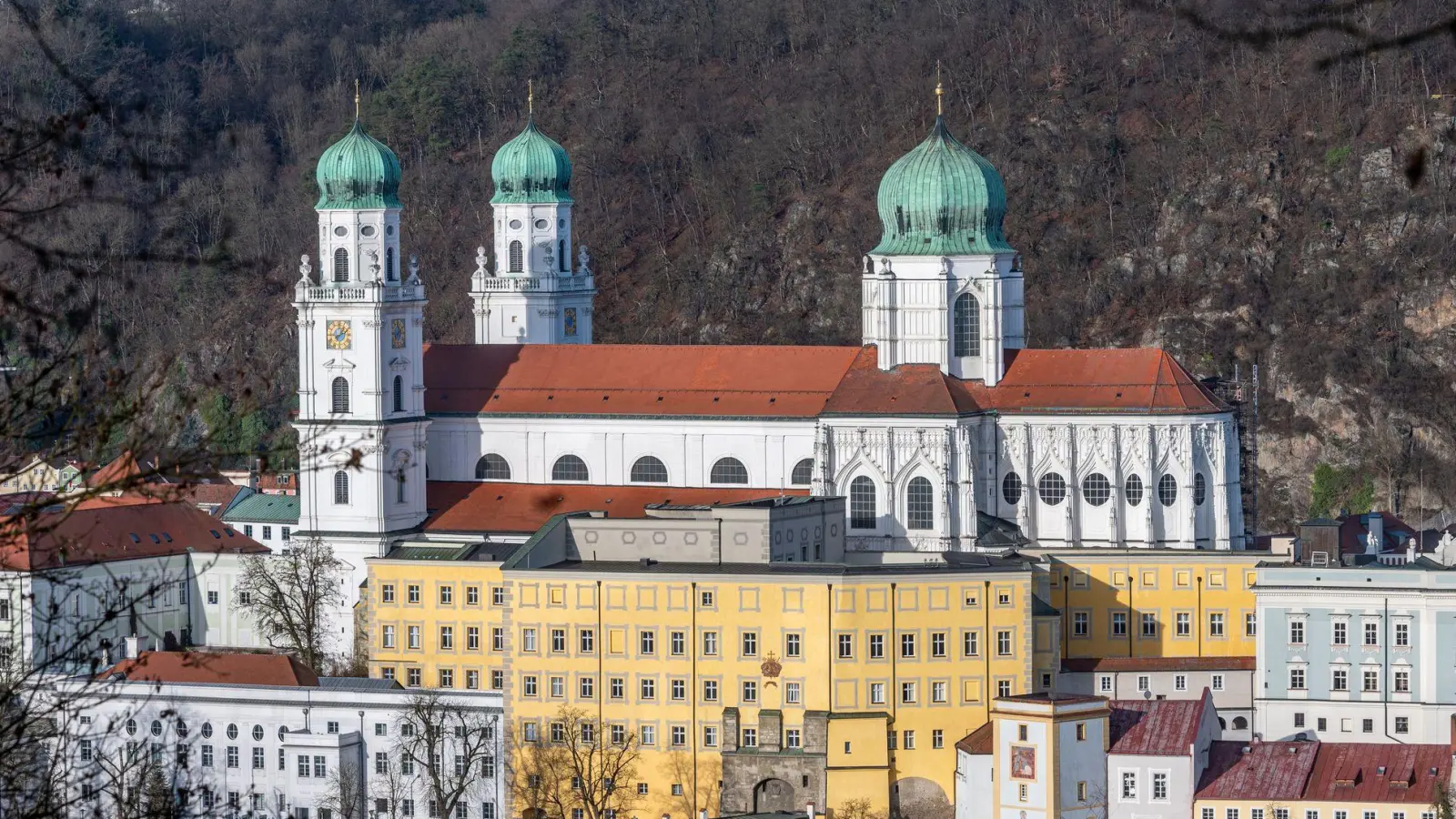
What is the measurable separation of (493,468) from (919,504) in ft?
39.2

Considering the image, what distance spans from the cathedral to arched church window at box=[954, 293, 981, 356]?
47 mm

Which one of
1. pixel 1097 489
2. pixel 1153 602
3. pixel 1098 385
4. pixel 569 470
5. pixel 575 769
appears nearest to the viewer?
pixel 575 769

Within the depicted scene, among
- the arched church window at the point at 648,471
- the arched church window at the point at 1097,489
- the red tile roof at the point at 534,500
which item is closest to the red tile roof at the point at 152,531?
the red tile roof at the point at 534,500

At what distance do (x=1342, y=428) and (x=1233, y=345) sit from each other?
244 inches

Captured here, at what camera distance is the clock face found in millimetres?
83812

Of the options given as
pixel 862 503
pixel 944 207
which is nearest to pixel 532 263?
pixel 944 207

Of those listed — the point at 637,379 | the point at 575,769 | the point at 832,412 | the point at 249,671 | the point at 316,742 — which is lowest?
the point at 575,769

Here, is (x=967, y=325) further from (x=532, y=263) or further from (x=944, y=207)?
(x=532, y=263)

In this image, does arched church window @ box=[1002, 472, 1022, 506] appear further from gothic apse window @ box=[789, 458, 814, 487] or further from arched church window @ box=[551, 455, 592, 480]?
arched church window @ box=[551, 455, 592, 480]

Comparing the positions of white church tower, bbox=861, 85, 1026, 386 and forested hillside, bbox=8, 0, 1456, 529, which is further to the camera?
forested hillside, bbox=8, 0, 1456, 529

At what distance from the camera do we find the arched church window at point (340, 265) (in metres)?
84.6

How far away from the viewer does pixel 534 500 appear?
82.8 meters

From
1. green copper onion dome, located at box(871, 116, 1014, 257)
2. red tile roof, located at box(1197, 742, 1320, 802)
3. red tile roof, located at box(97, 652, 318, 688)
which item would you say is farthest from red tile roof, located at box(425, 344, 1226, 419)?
red tile roof, located at box(1197, 742, 1320, 802)

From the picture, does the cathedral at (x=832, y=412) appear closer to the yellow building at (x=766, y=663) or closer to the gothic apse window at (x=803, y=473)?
the gothic apse window at (x=803, y=473)
